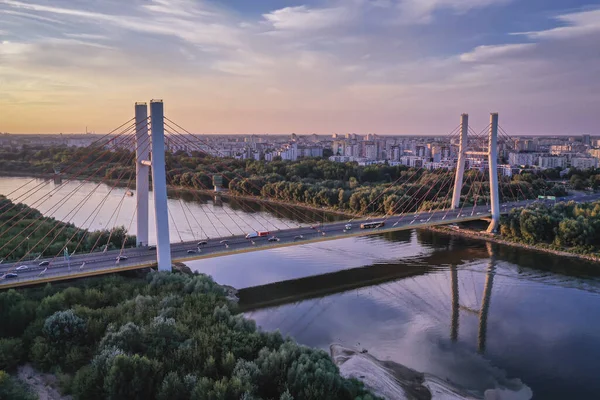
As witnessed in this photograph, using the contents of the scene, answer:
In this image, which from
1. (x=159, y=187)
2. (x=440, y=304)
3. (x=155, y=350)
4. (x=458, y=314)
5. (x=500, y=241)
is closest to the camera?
(x=155, y=350)

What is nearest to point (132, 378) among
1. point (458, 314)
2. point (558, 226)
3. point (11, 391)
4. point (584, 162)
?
point (11, 391)

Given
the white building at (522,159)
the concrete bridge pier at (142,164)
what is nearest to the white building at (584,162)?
the white building at (522,159)

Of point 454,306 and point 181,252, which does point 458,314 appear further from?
point 181,252

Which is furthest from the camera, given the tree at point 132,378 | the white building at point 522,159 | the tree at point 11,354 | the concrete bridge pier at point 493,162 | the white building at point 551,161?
the white building at point 522,159

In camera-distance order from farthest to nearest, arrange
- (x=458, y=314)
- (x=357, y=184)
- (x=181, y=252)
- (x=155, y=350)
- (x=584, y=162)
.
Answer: (x=584, y=162), (x=357, y=184), (x=181, y=252), (x=458, y=314), (x=155, y=350)

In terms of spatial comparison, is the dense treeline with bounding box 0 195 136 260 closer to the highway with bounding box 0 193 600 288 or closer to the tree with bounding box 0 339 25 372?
the highway with bounding box 0 193 600 288

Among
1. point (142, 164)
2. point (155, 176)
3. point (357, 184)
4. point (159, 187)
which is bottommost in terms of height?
point (357, 184)

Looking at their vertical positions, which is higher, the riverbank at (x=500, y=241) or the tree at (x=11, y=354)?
the tree at (x=11, y=354)

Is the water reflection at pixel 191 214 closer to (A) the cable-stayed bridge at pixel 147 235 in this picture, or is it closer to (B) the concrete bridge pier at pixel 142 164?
(A) the cable-stayed bridge at pixel 147 235
